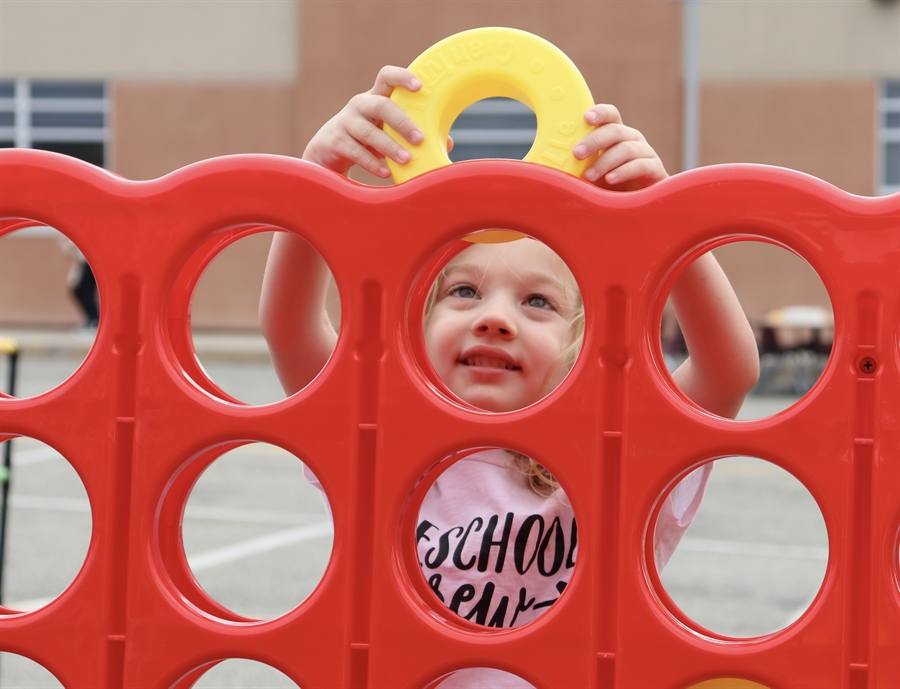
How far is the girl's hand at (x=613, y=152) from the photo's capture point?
1301 millimetres

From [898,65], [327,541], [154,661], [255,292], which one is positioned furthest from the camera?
[255,292]

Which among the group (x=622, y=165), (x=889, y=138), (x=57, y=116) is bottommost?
(x=622, y=165)

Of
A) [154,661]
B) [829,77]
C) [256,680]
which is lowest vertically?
[256,680]

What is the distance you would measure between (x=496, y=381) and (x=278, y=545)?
396 cm

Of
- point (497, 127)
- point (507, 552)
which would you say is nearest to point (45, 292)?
point (497, 127)

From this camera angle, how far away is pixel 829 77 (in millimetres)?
16609

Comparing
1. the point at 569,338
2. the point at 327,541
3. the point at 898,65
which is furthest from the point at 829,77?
the point at 569,338

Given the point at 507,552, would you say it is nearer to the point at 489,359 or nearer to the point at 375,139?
the point at 489,359

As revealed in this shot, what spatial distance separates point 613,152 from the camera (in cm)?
132

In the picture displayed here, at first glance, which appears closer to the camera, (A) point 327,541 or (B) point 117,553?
(B) point 117,553

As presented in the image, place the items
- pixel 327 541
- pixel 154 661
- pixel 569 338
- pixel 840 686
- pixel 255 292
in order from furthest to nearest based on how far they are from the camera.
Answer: pixel 255 292 < pixel 327 541 < pixel 569 338 < pixel 154 661 < pixel 840 686

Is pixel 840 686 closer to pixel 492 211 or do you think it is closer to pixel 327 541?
pixel 492 211

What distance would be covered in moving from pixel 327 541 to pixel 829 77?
537 inches

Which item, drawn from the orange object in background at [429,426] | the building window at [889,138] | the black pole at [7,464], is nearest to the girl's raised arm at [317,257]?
the orange object in background at [429,426]
